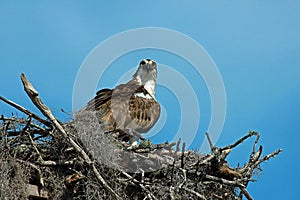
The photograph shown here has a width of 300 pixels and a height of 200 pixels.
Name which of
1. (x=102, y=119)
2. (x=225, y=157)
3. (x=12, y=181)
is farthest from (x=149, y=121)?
(x=12, y=181)

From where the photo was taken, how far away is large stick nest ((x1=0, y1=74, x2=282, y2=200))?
4.45m

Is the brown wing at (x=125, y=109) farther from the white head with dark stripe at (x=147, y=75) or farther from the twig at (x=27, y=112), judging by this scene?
the twig at (x=27, y=112)

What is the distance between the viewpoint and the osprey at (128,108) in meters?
5.74

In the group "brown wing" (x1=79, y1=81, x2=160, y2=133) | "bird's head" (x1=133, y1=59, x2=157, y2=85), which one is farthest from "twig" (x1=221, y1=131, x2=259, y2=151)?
"bird's head" (x1=133, y1=59, x2=157, y2=85)

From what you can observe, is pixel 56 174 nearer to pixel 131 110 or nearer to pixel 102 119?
pixel 102 119

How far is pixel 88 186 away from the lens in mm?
4484

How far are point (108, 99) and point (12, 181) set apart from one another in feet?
5.80

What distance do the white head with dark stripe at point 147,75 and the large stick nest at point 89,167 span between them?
159 cm

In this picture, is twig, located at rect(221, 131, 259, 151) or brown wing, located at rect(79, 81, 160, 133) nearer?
twig, located at rect(221, 131, 259, 151)

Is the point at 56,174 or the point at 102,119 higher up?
the point at 102,119

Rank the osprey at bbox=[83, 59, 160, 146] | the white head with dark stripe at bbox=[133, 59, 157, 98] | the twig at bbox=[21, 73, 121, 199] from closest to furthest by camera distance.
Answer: the twig at bbox=[21, 73, 121, 199] < the osprey at bbox=[83, 59, 160, 146] < the white head with dark stripe at bbox=[133, 59, 157, 98]

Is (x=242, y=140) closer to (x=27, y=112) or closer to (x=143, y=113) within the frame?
(x=143, y=113)

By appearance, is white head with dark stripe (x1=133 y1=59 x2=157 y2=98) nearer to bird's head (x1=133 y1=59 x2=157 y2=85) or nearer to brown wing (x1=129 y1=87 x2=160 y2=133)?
bird's head (x1=133 y1=59 x2=157 y2=85)

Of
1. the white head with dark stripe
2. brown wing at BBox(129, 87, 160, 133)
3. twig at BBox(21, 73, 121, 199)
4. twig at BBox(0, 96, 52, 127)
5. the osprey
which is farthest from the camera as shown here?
the white head with dark stripe
